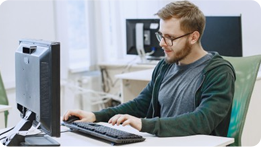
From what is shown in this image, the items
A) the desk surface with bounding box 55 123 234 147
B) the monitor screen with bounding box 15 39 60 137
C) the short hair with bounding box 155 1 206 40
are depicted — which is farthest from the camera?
the short hair with bounding box 155 1 206 40

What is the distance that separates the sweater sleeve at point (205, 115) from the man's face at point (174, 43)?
18cm

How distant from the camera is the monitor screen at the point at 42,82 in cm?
160

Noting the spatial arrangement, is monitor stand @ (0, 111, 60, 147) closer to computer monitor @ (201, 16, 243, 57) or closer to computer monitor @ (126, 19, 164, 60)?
computer monitor @ (201, 16, 243, 57)

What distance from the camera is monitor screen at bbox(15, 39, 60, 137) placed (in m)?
1.60

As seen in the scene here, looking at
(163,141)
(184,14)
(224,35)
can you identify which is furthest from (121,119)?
(224,35)

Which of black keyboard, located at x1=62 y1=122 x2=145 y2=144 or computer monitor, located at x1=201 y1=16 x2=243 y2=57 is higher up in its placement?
computer monitor, located at x1=201 y1=16 x2=243 y2=57

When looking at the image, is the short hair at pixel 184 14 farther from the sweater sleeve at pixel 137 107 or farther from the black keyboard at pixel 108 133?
the black keyboard at pixel 108 133

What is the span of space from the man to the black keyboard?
0.15 feet

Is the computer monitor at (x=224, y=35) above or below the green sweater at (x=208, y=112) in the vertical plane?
above

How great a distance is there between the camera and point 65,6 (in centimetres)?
453

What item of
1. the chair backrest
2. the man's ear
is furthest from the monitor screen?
the chair backrest

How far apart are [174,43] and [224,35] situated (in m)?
1.75

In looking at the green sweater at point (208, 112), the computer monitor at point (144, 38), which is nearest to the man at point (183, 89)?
the green sweater at point (208, 112)

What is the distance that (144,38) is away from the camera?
445 centimetres
